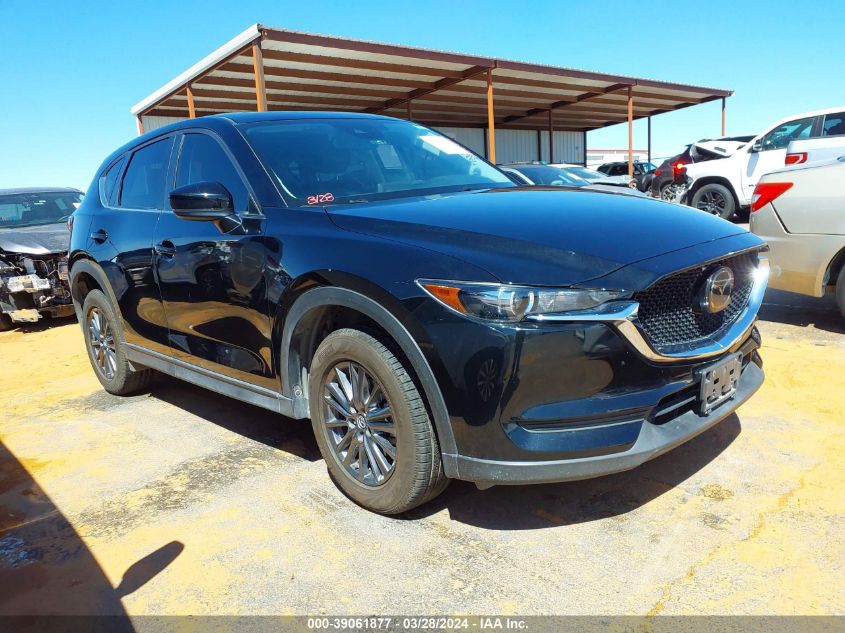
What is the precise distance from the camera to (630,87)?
18.5m

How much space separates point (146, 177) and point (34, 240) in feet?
15.6

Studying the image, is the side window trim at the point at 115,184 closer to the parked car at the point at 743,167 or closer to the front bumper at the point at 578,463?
the front bumper at the point at 578,463

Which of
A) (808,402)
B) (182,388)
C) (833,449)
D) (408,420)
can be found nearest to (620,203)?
(408,420)

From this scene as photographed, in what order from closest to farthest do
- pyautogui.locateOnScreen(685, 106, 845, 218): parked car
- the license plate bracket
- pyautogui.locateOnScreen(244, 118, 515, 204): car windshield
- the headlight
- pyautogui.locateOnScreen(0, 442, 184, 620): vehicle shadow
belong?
1. the headlight
2. pyautogui.locateOnScreen(0, 442, 184, 620): vehicle shadow
3. the license plate bracket
4. pyautogui.locateOnScreen(244, 118, 515, 204): car windshield
5. pyautogui.locateOnScreen(685, 106, 845, 218): parked car

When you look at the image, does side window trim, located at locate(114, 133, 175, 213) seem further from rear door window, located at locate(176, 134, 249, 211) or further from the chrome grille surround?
the chrome grille surround

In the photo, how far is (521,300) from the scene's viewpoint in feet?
6.81

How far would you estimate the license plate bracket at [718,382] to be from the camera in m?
2.33

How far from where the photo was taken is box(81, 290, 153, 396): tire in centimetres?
431

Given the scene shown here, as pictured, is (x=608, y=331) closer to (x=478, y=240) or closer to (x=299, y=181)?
(x=478, y=240)

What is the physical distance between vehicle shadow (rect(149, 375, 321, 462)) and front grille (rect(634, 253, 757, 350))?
1.87 m

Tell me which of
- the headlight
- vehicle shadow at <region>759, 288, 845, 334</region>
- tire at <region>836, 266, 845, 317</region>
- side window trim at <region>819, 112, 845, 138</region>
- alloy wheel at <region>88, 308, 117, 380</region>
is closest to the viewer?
the headlight

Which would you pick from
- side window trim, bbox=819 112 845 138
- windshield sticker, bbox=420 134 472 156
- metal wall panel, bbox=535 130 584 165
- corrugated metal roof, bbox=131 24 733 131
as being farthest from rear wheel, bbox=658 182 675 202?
metal wall panel, bbox=535 130 584 165

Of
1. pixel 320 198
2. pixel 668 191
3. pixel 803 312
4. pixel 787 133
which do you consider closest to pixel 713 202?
pixel 787 133

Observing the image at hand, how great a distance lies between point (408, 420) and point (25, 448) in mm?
2737
